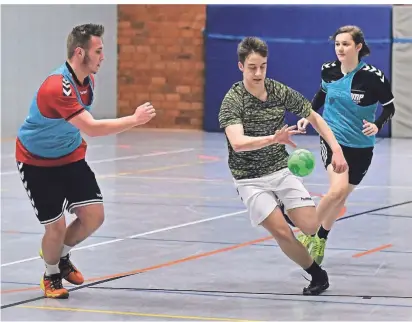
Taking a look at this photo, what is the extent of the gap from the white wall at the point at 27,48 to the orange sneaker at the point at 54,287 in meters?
12.4

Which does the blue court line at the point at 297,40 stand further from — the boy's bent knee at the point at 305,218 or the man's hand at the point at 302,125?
the boy's bent knee at the point at 305,218

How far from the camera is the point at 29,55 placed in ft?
63.5

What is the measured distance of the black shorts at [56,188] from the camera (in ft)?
21.3

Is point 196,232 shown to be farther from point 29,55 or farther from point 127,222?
point 29,55

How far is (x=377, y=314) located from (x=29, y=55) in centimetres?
1445

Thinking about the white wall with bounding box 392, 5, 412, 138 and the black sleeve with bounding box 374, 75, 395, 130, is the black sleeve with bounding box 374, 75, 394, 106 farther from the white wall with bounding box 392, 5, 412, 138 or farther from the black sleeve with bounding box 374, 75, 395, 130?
the white wall with bounding box 392, 5, 412, 138

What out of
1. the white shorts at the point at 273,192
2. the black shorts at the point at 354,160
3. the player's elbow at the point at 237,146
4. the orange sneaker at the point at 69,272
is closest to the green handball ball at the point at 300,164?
the white shorts at the point at 273,192

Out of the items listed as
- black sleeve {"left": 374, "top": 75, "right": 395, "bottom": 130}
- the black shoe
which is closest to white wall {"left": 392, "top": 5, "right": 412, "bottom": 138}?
black sleeve {"left": 374, "top": 75, "right": 395, "bottom": 130}

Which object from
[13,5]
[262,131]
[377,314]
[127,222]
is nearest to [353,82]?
[262,131]

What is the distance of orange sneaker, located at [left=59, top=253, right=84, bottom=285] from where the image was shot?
671cm

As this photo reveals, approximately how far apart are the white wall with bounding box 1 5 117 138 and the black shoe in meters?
12.9

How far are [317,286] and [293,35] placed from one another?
45.8 ft

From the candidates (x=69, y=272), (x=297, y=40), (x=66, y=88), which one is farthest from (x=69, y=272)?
(x=297, y=40)

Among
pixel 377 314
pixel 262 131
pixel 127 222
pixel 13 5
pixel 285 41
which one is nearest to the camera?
pixel 377 314
